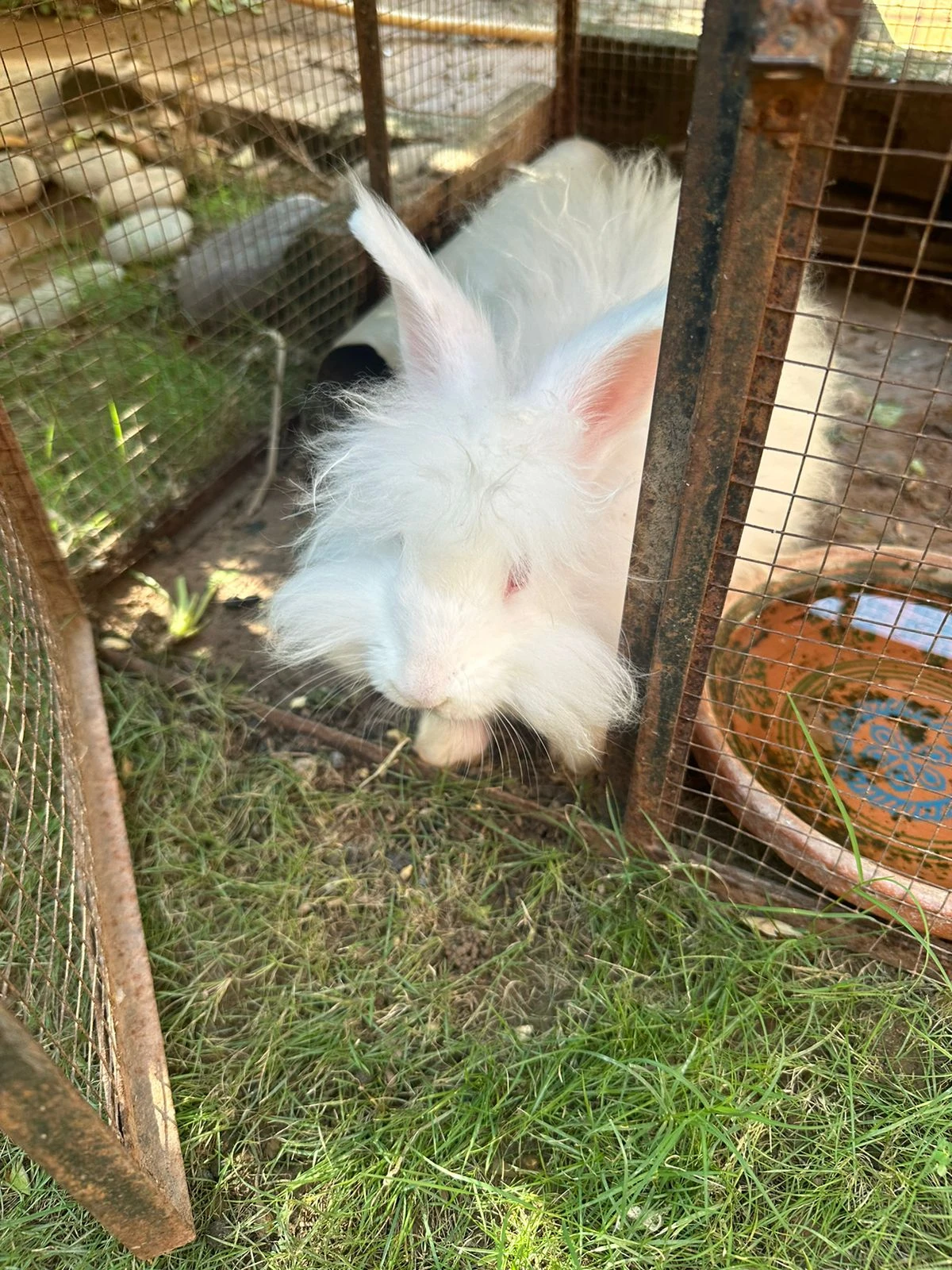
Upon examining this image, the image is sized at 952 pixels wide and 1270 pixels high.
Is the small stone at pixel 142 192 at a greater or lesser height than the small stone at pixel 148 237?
greater

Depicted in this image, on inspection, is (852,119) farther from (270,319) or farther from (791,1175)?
(791,1175)

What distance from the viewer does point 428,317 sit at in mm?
1900

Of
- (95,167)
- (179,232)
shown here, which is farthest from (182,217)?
(95,167)

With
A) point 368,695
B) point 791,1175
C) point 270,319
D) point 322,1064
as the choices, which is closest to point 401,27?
point 270,319

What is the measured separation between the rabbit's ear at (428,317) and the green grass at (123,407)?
112 cm

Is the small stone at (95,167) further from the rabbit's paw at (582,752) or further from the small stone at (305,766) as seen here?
the rabbit's paw at (582,752)

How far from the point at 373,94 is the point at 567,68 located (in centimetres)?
150

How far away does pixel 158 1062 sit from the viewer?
5.62 feet

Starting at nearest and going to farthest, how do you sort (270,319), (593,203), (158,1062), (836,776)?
(158,1062)
(836,776)
(593,203)
(270,319)

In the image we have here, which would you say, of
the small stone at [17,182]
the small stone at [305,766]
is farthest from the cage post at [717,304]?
the small stone at [17,182]

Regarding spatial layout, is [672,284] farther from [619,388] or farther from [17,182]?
[17,182]

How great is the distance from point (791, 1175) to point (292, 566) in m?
1.97

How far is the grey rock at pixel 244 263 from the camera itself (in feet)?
10.7

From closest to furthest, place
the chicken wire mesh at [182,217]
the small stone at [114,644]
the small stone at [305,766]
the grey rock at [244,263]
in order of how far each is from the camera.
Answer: the small stone at [305,766], the small stone at [114,644], the chicken wire mesh at [182,217], the grey rock at [244,263]
